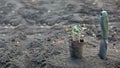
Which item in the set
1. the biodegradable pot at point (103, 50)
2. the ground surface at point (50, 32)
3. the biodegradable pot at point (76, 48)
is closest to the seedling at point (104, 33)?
the biodegradable pot at point (103, 50)

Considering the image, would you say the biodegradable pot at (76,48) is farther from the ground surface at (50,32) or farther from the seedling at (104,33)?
the seedling at (104,33)

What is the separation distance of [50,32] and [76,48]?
1.99 m

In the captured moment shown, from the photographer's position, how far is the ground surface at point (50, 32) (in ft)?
20.0

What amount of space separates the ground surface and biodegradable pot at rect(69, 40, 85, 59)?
0.32ft

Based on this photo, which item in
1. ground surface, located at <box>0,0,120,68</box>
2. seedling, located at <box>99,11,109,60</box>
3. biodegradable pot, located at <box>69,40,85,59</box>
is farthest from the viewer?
ground surface, located at <box>0,0,120,68</box>

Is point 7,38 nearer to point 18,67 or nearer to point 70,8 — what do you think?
point 18,67

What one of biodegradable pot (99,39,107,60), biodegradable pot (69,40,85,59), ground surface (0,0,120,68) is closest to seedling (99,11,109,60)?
biodegradable pot (99,39,107,60)

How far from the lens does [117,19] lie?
8.46 meters

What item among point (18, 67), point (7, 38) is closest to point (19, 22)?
point (7, 38)

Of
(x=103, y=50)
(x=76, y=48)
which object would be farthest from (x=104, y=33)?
(x=76, y=48)

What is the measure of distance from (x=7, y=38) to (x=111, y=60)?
2647mm

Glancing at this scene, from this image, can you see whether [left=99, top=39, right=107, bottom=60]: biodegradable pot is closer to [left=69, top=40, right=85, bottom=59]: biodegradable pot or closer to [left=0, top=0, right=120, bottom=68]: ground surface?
[left=0, top=0, right=120, bottom=68]: ground surface

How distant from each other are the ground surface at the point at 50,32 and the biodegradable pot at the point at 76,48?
0.32ft

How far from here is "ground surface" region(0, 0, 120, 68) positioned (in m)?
6.11
